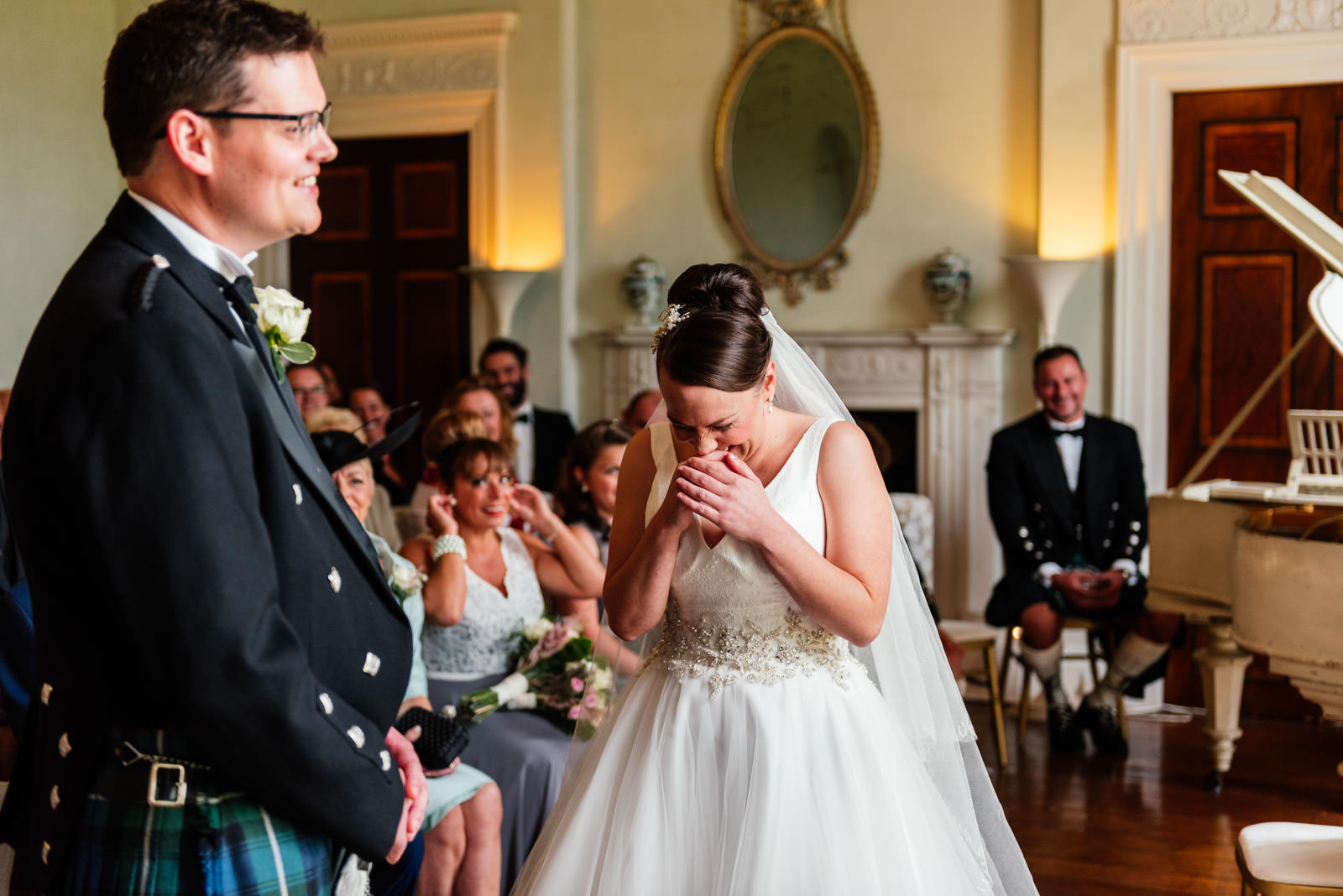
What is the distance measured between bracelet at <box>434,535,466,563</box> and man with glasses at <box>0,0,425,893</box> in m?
1.95

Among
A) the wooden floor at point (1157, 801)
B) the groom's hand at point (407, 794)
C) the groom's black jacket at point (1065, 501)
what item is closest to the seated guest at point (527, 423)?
the groom's black jacket at point (1065, 501)

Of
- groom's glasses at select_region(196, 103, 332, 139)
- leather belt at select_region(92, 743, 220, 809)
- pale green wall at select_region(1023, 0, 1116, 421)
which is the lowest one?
leather belt at select_region(92, 743, 220, 809)

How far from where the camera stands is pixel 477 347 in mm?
7117

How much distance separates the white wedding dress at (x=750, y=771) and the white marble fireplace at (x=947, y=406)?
4041 millimetres

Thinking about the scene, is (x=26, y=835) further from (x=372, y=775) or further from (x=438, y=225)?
(x=438, y=225)

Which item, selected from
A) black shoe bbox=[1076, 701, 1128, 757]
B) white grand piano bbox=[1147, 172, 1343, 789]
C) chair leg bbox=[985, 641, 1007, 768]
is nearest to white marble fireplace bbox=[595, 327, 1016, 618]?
black shoe bbox=[1076, 701, 1128, 757]

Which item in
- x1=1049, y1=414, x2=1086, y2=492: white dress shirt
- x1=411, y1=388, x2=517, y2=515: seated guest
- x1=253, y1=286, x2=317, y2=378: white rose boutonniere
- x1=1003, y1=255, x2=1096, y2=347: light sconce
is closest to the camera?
x1=253, y1=286, x2=317, y2=378: white rose boutonniere

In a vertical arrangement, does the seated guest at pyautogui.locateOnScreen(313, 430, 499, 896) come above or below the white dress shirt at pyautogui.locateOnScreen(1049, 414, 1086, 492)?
below

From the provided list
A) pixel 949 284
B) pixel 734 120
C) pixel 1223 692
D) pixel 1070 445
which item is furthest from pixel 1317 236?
pixel 734 120

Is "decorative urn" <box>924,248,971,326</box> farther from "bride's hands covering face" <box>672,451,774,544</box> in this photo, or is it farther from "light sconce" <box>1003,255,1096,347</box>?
"bride's hands covering face" <box>672,451,774,544</box>

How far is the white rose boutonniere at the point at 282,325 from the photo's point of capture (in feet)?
5.16

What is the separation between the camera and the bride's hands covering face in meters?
2.00

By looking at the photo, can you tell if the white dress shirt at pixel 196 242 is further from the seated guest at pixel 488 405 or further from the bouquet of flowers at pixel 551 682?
the seated guest at pixel 488 405

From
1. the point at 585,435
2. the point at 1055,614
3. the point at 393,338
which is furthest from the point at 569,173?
the point at 1055,614
